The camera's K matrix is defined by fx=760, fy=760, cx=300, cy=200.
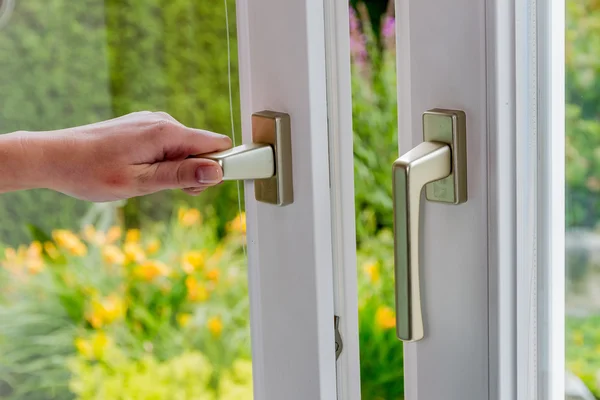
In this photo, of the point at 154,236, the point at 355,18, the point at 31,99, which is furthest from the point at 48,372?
the point at 355,18

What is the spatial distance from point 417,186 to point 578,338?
192mm

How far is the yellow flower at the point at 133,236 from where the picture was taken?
848 mm

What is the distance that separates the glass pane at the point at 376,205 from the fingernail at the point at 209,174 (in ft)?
0.53

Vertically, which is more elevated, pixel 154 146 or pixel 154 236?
pixel 154 146

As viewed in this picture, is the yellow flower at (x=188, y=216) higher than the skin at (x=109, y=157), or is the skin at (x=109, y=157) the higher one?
the skin at (x=109, y=157)

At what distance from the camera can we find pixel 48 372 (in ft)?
2.75

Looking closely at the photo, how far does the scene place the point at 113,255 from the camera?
84 centimetres

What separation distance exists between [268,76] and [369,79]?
115 millimetres

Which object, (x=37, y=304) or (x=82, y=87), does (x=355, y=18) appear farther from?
(x=37, y=304)

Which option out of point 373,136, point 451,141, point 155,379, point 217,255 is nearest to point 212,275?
point 217,255

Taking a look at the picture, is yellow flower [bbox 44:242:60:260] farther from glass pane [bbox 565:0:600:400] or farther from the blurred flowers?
glass pane [bbox 565:0:600:400]

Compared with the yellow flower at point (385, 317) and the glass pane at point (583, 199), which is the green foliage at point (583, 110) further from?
the yellow flower at point (385, 317)

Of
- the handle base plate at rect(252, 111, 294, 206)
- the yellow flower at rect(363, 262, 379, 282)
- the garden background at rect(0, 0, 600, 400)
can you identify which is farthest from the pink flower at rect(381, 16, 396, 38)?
the yellow flower at rect(363, 262, 379, 282)

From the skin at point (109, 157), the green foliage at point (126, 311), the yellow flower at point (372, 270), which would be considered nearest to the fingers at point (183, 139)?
the skin at point (109, 157)
